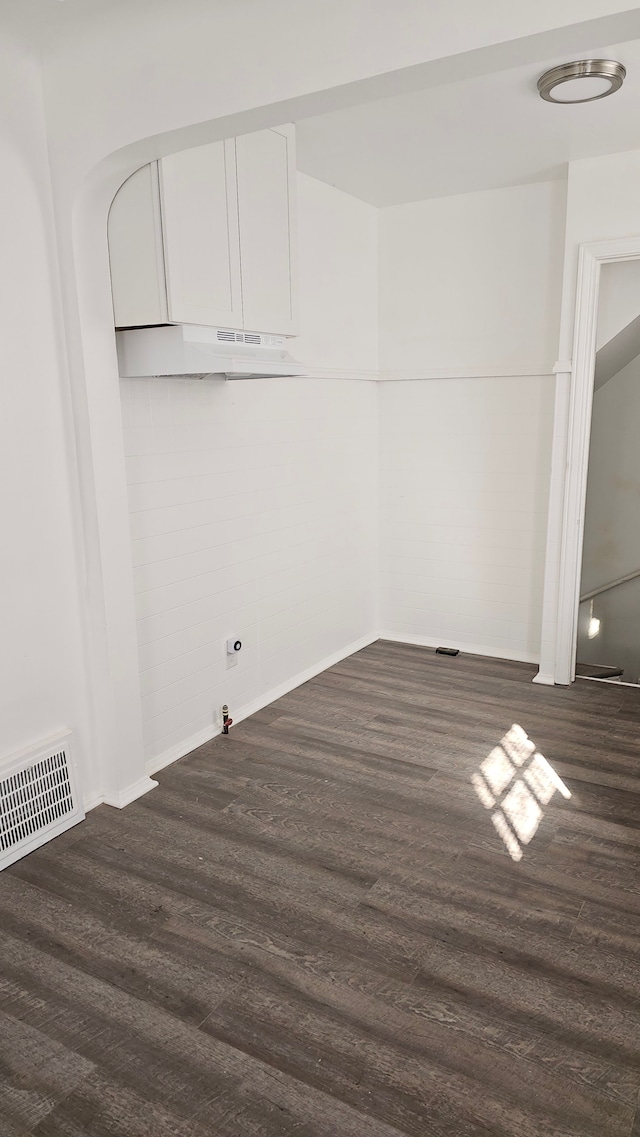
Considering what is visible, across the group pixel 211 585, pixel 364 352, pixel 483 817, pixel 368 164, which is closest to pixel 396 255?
pixel 364 352

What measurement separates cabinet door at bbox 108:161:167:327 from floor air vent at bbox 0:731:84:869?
5.53 ft

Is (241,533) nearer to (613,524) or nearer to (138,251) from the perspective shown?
(138,251)

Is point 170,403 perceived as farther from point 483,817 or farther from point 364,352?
point 483,817

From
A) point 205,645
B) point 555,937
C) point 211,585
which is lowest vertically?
point 555,937

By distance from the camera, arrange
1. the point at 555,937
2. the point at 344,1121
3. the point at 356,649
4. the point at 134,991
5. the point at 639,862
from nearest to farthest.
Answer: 1. the point at 344,1121
2. the point at 134,991
3. the point at 555,937
4. the point at 639,862
5. the point at 356,649

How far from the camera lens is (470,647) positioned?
5199mm

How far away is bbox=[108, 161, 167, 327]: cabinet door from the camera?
2826 millimetres

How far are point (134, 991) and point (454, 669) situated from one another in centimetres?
300

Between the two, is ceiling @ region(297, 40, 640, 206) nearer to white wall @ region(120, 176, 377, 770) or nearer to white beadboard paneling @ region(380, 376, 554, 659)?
white wall @ region(120, 176, 377, 770)

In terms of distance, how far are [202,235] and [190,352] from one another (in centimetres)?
45

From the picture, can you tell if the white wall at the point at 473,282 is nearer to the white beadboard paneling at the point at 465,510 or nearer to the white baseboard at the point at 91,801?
the white beadboard paneling at the point at 465,510

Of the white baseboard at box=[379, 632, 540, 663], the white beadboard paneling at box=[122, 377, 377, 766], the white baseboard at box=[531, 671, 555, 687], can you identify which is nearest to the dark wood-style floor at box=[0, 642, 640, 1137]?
the white beadboard paneling at box=[122, 377, 377, 766]

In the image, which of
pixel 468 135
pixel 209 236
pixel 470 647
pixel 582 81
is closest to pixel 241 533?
pixel 209 236

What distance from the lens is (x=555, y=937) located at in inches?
97.6
